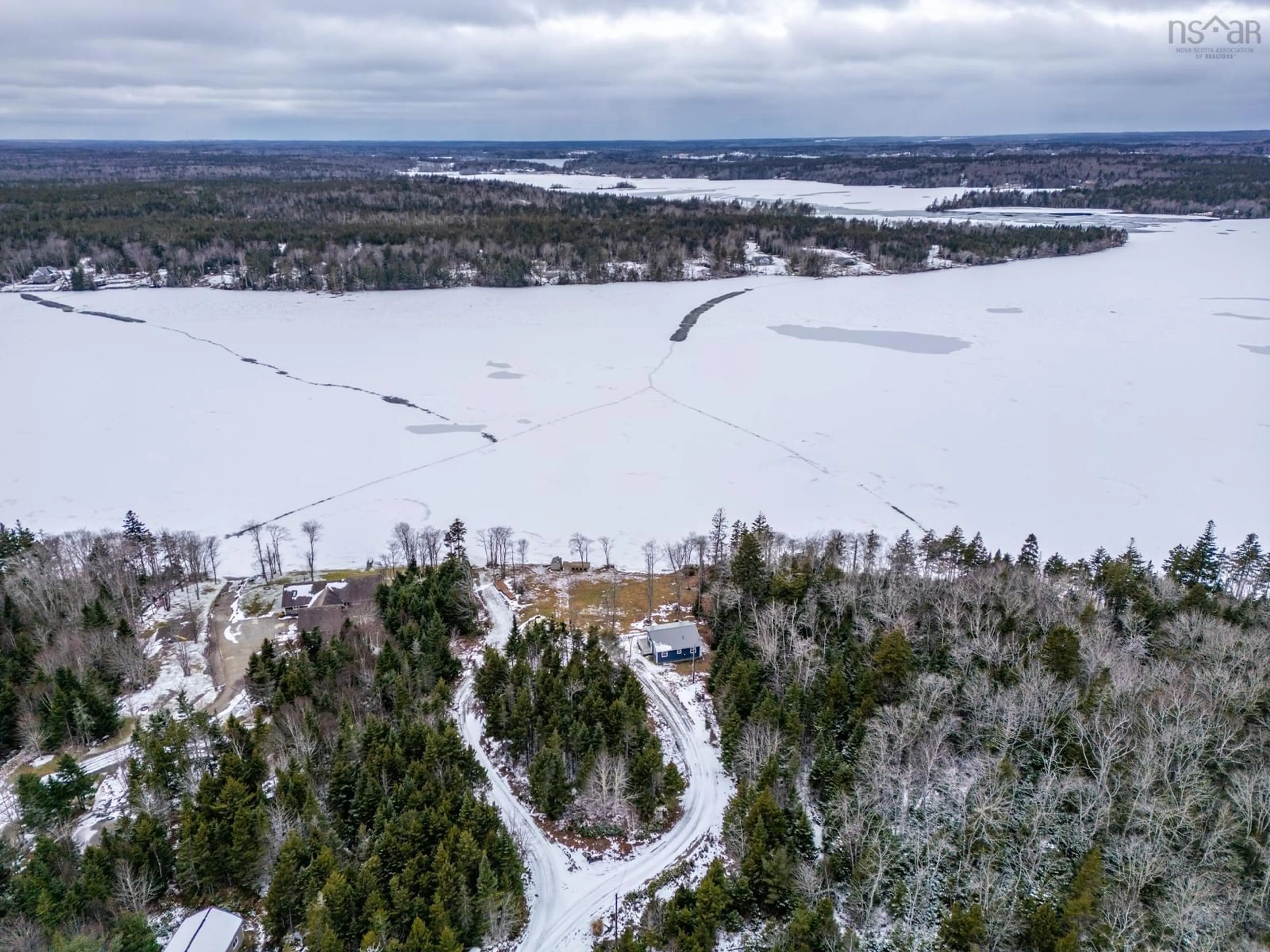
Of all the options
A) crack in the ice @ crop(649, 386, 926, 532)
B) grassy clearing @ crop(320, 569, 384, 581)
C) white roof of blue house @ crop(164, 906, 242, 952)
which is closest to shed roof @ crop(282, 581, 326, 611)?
grassy clearing @ crop(320, 569, 384, 581)

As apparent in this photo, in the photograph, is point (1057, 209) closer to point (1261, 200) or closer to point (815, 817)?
point (1261, 200)

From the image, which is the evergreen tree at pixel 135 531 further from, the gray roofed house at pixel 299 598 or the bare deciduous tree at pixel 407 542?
the bare deciduous tree at pixel 407 542

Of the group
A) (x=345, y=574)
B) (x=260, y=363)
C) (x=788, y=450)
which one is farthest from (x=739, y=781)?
(x=260, y=363)

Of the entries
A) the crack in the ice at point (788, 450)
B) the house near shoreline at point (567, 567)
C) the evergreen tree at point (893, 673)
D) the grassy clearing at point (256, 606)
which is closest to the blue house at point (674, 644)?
the house near shoreline at point (567, 567)

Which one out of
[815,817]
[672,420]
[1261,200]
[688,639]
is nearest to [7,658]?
[688,639]

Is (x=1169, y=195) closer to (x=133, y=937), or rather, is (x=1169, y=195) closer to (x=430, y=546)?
(x=430, y=546)

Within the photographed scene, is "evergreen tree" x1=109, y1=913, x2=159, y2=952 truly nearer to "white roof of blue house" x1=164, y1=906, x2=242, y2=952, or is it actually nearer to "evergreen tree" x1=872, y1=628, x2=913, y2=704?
"white roof of blue house" x1=164, y1=906, x2=242, y2=952

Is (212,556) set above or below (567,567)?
above
